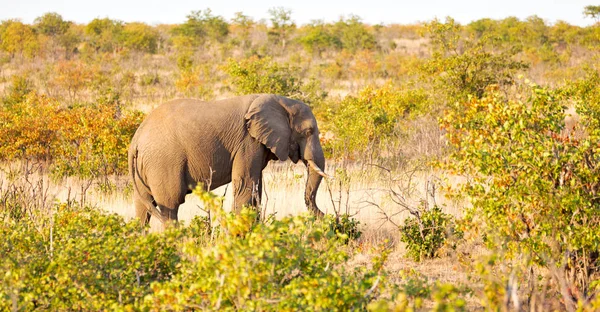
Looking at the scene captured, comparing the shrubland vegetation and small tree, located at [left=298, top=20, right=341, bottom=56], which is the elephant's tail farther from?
small tree, located at [left=298, top=20, right=341, bottom=56]

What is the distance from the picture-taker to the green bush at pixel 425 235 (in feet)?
28.4

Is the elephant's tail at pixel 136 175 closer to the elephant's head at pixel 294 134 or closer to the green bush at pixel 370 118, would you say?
the elephant's head at pixel 294 134

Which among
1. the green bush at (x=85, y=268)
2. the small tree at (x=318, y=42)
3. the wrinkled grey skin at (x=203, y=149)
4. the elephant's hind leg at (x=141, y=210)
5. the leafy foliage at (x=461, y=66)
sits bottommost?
the elephant's hind leg at (x=141, y=210)

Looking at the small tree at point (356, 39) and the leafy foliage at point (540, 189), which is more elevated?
the small tree at point (356, 39)

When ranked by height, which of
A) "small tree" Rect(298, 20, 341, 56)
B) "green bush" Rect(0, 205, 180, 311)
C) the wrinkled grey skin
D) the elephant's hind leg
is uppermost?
"small tree" Rect(298, 20, 341, 56)

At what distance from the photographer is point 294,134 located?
33.8ft

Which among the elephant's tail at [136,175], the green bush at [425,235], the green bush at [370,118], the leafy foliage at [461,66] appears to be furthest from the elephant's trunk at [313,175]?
the leafy foliage at [461,66]

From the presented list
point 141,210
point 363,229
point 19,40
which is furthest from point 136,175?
point 19,40

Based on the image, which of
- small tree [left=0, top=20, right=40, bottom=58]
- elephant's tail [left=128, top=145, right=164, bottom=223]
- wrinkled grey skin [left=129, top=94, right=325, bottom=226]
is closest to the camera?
wrinkled grey skin [left=129, top=94, right=325, bottom=226]

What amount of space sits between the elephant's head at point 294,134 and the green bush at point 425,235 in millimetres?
1667

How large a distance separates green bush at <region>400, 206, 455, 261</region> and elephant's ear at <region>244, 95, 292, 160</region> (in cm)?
210

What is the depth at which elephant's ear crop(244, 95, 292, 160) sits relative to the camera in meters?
9.63

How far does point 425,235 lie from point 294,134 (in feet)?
8.40

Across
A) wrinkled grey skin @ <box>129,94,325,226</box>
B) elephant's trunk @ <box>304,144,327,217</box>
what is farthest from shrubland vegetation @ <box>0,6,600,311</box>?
elephant's trunk @ <box>304,144,327,217</box>
